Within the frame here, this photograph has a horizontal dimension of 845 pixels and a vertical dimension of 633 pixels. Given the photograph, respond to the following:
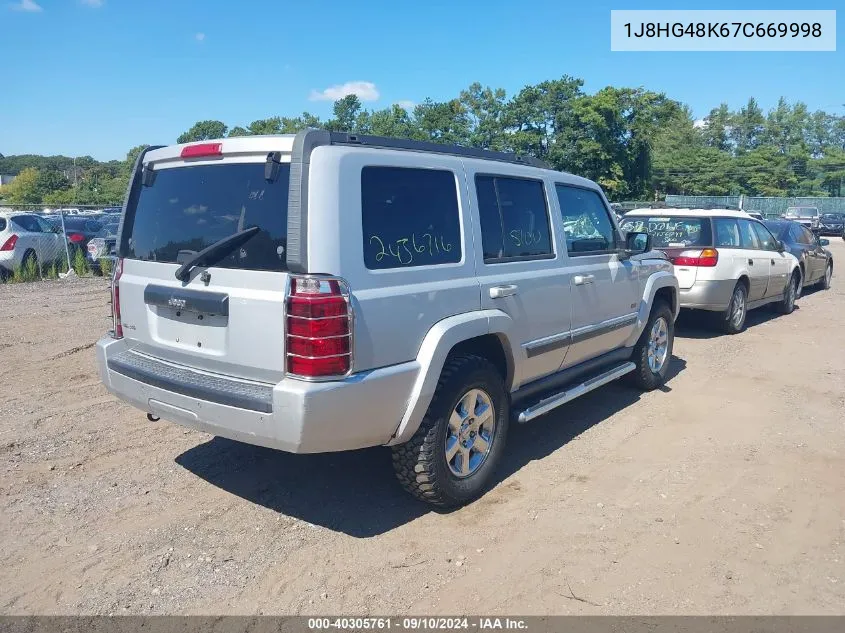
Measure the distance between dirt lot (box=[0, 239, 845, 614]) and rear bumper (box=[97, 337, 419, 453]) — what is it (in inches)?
26.2

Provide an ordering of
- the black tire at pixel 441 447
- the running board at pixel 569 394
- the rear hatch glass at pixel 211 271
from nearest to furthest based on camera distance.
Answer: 1. the rear hatch glass at pixel 211 271
2. the black tire at pixel 441 447
3. the running board at pixel 569 394

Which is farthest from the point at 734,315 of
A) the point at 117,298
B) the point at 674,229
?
the point at 117,298

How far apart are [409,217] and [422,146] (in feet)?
1.74

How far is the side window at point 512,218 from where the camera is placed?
14.2 ft

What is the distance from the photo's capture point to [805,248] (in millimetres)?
13445

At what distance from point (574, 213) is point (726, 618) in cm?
320

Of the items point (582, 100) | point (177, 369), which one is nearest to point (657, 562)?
point (177, 369)

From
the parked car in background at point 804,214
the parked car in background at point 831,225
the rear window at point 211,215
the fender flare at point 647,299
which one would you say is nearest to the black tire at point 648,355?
the fender flare at point 647,299

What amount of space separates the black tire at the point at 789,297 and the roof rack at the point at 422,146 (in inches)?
320

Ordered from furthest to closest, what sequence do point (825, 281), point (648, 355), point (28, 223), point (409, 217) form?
point (28, 223) < point (825, 281) < point (648, 355) < point (409, 217)

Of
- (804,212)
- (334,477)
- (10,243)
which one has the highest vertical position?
(804,212)

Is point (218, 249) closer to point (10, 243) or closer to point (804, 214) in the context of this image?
point (10, 243)

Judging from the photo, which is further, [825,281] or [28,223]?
[28,223]

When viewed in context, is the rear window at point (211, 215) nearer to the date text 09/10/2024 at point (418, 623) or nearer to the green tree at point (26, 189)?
the date text 09/10/2024 at point (418, 623)
